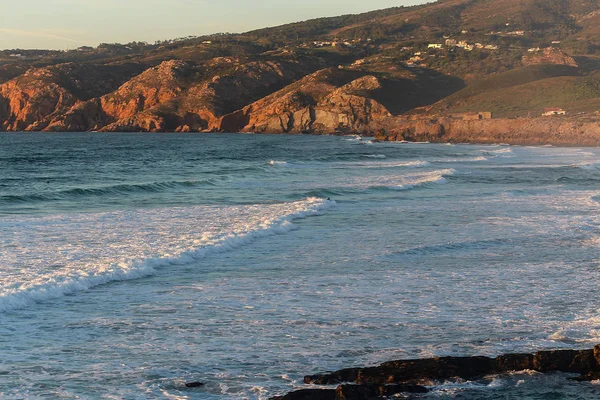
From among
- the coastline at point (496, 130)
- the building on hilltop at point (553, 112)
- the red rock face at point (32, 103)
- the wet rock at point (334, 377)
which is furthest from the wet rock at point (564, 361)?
the red rock face at point (32, 103)

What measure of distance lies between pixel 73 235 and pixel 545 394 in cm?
1351

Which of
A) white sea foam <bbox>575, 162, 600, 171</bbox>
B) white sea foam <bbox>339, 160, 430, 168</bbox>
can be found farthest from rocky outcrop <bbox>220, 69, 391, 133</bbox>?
white sea foam <bbox>575, 162, 600, 171</bbox>

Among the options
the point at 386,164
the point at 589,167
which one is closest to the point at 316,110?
the point at 386,164

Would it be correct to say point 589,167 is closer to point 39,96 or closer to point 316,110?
point 316,110

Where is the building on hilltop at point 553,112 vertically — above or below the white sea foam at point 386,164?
above

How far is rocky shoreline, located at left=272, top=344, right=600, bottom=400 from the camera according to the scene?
8.20 metres

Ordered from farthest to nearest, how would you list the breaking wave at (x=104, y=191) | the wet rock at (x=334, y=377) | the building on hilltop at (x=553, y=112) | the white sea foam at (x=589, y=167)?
the building on hilltop at (x=553, y=112), the white sea foam at (x=589, y=167), the breaking wave at (x=104, y=191), the wet rock at (x=334, y=377)

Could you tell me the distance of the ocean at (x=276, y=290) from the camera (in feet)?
29.7

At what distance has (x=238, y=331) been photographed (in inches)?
423

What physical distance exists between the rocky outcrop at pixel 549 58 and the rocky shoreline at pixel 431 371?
14756 centimetres

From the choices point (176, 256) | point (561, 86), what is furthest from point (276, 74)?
point (176, 256)

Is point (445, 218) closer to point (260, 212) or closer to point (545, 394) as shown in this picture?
point (260, 212)

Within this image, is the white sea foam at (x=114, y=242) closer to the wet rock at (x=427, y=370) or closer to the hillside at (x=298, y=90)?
the wet rock at (x=427, y=370)

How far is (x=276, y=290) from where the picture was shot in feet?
43.8
